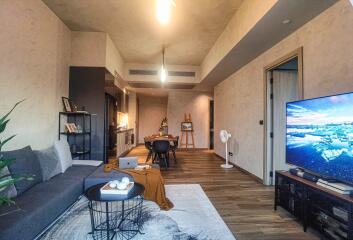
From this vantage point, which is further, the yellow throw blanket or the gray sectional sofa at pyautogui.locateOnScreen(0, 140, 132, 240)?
the yellow throw blanket

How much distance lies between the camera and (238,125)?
18.3 ft

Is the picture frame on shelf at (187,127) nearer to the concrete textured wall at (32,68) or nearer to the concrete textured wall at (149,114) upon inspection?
the concrete textured wall at (149,114)

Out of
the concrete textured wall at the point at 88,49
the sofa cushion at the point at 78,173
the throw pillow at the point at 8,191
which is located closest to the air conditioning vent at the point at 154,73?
the concrete textured wall at the point at 88,49

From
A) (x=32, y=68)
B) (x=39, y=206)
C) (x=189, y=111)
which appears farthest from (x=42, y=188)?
(x=189, y=111)

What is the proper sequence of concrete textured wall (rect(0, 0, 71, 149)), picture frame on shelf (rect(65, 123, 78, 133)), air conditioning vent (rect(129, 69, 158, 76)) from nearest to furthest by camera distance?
concrete textured wall (rect(0, 0, 71, 149)) → picture frame on shelf (rect(65, 123, 78, 133)) → air conditioning vent (rect(129, 69, 158, 76))

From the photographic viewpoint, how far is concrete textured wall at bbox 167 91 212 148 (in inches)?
370

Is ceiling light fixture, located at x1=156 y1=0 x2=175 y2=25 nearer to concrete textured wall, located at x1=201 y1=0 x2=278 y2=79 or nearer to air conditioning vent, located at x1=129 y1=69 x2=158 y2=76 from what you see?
concrete textured wall, located at x1=201 y1=0 x2=278 y2=79

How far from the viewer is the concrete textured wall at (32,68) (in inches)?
108

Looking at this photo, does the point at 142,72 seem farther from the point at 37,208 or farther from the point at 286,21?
the point at 37,208

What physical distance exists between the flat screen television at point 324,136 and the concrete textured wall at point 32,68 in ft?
12.5

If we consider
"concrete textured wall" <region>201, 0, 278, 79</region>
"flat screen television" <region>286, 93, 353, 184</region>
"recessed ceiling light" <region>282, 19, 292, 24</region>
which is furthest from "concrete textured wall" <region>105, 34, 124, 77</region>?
"flat screen television" <region>286, 93, 353, 184</region>

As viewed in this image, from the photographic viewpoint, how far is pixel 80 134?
4488mm

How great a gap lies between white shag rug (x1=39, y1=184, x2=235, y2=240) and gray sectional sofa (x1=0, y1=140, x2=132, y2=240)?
14cm

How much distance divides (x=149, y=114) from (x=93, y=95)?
7.02 metres
